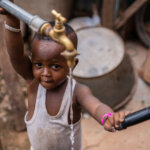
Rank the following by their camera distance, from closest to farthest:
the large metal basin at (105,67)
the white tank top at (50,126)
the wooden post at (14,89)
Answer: the white tank top at (50,126) → the wooden post at (14,89) → the large metal basin at (105,67)

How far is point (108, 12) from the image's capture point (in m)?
3.52

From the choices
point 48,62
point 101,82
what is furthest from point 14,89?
point 48,62

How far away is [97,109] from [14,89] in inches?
55.1

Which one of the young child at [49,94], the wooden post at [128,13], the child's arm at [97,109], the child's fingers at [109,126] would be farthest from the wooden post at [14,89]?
the wooden post at [128,13]

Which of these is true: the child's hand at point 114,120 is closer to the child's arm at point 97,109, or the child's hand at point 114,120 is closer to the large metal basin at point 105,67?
the child's arm at point 97,109

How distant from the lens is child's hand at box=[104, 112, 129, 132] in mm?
1073

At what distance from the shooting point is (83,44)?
2.97 meters

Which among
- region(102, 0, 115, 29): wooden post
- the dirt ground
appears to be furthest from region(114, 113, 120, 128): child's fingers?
region(102, 0, 115, 29): wooden post

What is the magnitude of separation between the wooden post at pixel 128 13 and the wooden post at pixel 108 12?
10 centimetres

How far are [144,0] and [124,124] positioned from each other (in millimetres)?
2733

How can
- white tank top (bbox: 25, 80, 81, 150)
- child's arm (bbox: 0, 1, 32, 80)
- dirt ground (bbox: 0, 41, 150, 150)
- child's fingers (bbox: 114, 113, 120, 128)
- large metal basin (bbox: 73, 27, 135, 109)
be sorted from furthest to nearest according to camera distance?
large metal basin (bbox: 73, 27, 135, 109) < dirt ground (bbox: 0, 41, 150, 150) < white tank top (bbox: 25, 80, 81, 150) < child's arm (bbox: 0, 1, 32, 80) < child's fingers (bbox: 114, 113, 120, 128)

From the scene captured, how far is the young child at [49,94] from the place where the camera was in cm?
126

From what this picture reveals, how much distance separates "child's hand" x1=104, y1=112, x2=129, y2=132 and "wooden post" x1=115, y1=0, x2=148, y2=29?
2654mm

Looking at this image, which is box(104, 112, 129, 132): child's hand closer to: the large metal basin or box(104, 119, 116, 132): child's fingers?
box(104, 119, 116, 132): child's fingers
